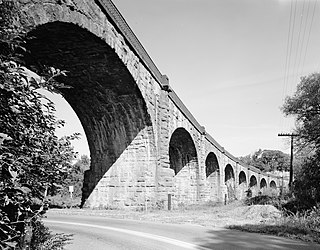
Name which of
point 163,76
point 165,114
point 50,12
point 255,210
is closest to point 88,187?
point 165,114

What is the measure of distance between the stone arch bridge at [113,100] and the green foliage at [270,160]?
389 feet

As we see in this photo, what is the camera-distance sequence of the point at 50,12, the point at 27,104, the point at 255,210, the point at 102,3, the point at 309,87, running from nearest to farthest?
1. the point at 27,104
2. the point at 50,12
3. the point at 102,3
4. the point at 255,210
5. the point at 309,87

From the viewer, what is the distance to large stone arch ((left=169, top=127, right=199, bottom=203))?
26.0m

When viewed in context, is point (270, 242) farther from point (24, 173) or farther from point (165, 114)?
point (165, 114)

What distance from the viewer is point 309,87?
26234 millimetres

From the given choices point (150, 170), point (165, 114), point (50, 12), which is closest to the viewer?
point (50, 12)

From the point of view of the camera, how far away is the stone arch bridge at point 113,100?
10203mm

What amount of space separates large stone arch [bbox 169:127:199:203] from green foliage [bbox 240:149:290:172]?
109 metres

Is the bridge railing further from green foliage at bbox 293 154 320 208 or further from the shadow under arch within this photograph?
green foliage at bbox 293 154 320 208

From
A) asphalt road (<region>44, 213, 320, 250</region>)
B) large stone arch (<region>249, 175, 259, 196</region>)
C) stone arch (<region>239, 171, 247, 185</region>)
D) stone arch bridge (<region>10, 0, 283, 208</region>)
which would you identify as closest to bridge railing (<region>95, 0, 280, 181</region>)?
stone arch bridge (<region>10, 0, 283, 208</region>)

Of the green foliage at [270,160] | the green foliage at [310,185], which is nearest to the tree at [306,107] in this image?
the green foliage at [310,185]

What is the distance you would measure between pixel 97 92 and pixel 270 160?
13430 cm

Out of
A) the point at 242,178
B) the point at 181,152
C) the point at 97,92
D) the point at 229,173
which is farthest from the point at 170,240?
the point at 242,178

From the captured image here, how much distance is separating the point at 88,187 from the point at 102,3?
9.49 meters
